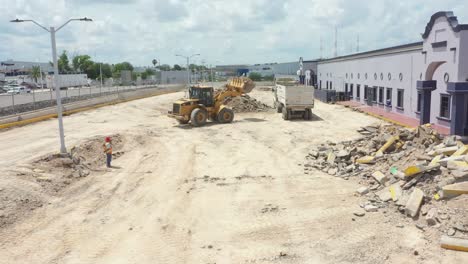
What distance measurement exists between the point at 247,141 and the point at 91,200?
12.6 meters

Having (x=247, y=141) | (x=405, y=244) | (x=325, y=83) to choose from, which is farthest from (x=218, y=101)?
(x=325, y=83)

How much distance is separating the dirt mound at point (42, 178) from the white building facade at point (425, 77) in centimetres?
1896

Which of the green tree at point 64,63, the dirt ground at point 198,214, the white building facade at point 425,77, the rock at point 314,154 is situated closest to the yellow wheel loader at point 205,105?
the dirt ground at point 198,214

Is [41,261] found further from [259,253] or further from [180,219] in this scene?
[259,253]

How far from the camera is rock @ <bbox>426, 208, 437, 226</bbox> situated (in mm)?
11516

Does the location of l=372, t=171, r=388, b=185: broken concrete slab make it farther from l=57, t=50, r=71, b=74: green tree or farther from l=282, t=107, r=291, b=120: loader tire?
l=57, t=50, r=71, b=74: green tree

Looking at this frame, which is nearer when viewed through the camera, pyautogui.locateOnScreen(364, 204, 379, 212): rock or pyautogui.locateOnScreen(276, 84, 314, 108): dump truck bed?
pyautogui.locateOnScreen(364, 204, 379, 212): rock

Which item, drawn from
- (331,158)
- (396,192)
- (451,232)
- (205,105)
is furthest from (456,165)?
(205,105)

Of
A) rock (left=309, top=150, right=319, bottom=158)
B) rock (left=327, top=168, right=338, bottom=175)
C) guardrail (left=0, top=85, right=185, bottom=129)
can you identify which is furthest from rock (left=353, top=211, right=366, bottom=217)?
guardrail (left=0, top=85, right=185, bottom=129)

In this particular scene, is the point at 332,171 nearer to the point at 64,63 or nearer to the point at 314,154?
the point at 314,154

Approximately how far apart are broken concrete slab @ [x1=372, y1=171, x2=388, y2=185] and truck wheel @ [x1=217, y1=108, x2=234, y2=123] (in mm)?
18416

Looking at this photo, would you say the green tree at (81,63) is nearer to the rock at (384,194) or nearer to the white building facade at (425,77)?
the white building facade at (425,77)

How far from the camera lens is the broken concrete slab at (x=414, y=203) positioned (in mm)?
12312

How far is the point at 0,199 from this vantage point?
13.8m
